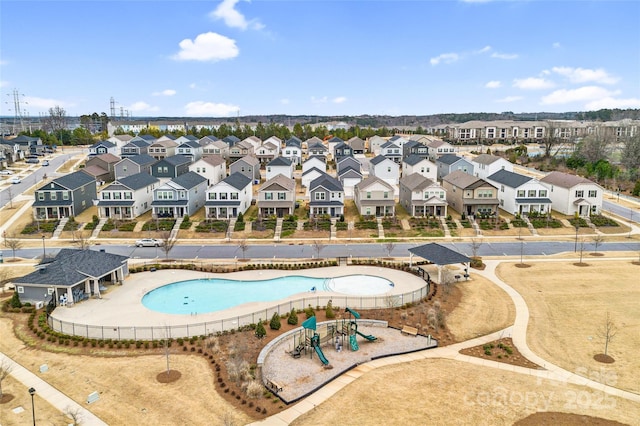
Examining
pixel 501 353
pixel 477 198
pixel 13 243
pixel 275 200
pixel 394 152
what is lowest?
pixel 501 353

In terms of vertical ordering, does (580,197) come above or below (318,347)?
above

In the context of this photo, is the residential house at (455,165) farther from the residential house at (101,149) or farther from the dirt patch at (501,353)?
the residential house at (101,149)

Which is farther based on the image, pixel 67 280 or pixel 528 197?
pixel 528 197

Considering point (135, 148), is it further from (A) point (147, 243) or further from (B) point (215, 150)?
(A) point (147, 243)

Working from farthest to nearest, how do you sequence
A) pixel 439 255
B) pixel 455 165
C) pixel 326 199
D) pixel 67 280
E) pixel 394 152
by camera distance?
1. pixel 394 152
2. pixel 455 165
3. pixel 326 199
4. pixel 439 255
5. pixel 67 280

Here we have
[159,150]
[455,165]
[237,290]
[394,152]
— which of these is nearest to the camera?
[237,290]

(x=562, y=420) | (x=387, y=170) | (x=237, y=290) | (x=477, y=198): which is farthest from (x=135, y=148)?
(x=562, y=420)

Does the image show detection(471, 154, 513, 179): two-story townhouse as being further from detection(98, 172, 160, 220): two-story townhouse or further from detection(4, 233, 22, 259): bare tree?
detection(4, 233, 22, 259): bare tree
